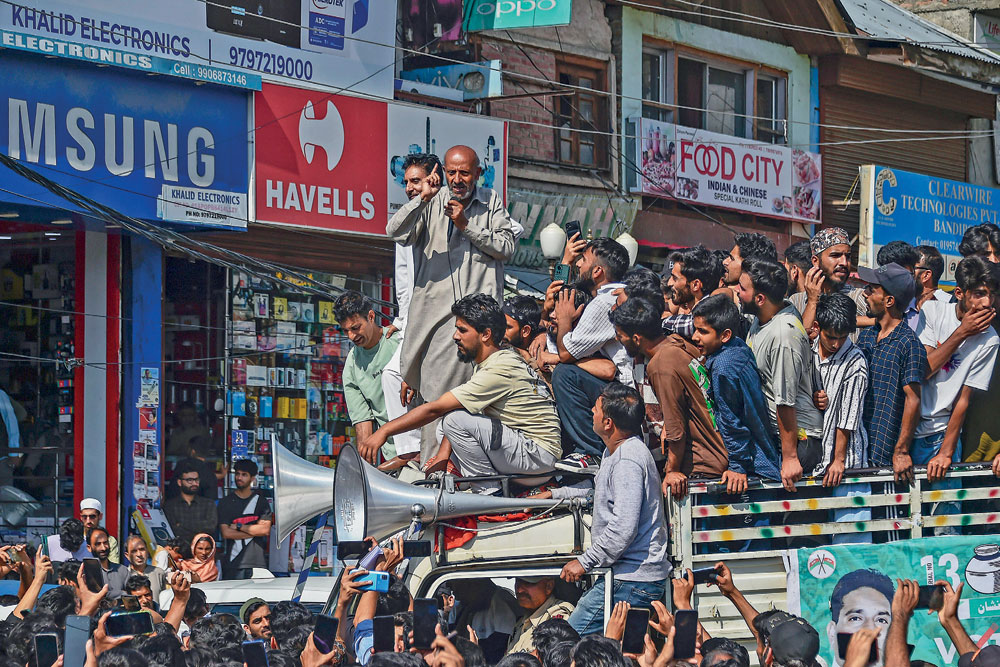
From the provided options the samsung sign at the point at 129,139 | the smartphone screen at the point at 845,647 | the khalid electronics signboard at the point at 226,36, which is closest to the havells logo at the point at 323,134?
the khalid electronics signboard at the point at 226,36

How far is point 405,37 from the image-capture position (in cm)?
1645

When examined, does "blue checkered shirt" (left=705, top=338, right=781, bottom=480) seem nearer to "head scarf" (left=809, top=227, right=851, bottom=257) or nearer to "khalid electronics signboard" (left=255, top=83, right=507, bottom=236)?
"head scarf" (left=809, top=227, right=851, bottom=257)

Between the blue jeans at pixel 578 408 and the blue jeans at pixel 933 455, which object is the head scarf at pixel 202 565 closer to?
the blue jeans at pixel 578 408

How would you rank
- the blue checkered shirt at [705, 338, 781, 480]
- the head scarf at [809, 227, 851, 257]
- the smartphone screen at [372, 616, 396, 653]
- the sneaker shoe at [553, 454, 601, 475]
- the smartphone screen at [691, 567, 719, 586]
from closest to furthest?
1. the smartphone screen at [372, 616, 396, 653]
2. the smartphone screen at [691, 567, 719, 586]
3. the blue checkered shirt at [705, 338, 781, 480]
4. the sneaker shoe at [553, 454, 601, 475]
5. the head scarf at [809, 227, 851, 257]

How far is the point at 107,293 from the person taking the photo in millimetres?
13828

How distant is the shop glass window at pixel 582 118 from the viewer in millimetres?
18453

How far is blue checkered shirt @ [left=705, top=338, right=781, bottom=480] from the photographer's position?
723 centimetres

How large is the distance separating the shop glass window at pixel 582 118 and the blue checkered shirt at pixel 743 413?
36.5 feet

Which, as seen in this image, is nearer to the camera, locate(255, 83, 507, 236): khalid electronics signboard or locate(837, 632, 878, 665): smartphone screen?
locate(837, 632, 878, 665): smartphone screen

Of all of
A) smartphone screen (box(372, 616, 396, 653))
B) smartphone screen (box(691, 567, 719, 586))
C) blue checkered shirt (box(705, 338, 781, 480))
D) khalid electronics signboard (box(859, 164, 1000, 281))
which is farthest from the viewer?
khalid electronics signboard (box(859, 164, 1000, 281))

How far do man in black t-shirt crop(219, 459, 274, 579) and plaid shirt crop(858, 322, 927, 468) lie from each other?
6.55 m

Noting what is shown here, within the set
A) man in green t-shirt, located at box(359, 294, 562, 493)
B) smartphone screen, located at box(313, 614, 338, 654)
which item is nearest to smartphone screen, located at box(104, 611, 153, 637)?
smartphone screen, located at box(313, 614, 338, 654)

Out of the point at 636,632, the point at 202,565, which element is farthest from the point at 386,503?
the point at 202,565

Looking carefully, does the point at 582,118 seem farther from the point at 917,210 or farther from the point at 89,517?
the point at 89,517
